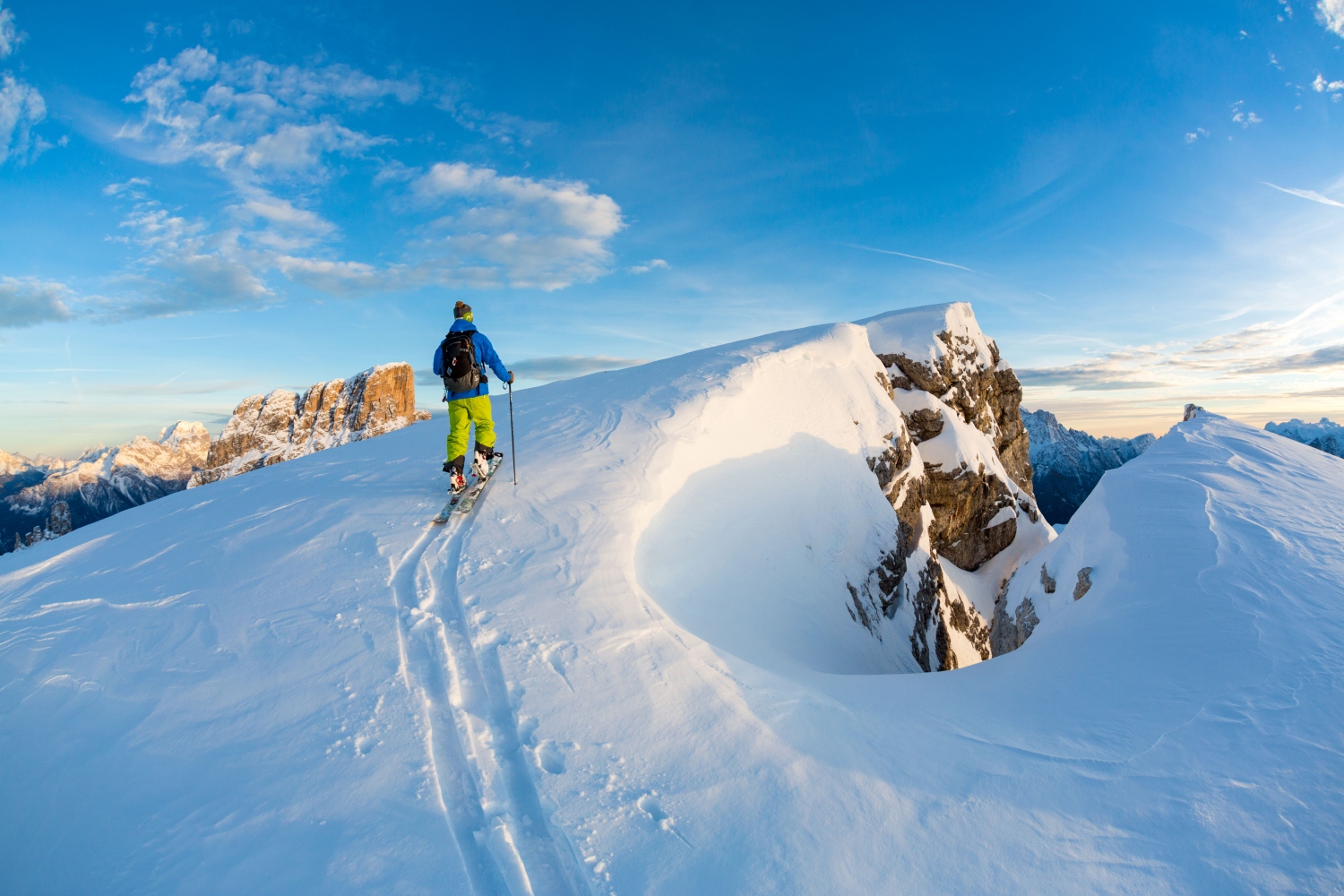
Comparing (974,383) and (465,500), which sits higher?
(974,383)

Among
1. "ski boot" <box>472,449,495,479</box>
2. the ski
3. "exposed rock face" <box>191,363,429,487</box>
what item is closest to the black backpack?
"ski boot" <box>472,449,495,479</box>

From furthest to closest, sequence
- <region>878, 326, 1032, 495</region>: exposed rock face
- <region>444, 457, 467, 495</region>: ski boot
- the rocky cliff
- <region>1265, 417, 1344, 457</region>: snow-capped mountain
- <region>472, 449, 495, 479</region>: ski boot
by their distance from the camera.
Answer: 1. <region>1265, 417, 1344, 457</region>: snow-capped mountain
2. <region>878, 326, 1032, 495</region>: exposed rock face
3. the rocky cliff
4. <region>472, 449, 495, 479</region>: ski boot
5. <region>444, 457, 467, 495</region>: ski boot

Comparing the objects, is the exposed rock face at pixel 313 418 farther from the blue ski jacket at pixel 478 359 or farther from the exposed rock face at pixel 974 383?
the blue ski jacket at pixel 478 359

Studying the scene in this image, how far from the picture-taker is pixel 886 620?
1403 centimetres

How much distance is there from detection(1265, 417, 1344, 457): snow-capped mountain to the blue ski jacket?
248 metres

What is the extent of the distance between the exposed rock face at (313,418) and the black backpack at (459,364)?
10930 cm

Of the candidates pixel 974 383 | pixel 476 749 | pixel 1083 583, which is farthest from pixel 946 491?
pixel 476 749

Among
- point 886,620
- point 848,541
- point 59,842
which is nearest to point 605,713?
point 59,842

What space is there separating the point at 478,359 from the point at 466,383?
19.6 inches

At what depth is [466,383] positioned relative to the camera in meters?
8.84

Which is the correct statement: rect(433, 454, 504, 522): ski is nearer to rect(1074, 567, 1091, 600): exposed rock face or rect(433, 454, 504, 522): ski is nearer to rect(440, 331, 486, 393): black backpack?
rect(440, 331, 486, 393): black backpack

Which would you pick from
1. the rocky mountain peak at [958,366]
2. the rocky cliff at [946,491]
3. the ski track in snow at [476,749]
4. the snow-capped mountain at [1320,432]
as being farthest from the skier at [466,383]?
the snow-capped mountain at [1320,432]

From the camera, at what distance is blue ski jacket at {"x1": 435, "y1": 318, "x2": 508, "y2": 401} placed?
8.94 meters

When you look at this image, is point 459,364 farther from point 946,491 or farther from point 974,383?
point 974,383
